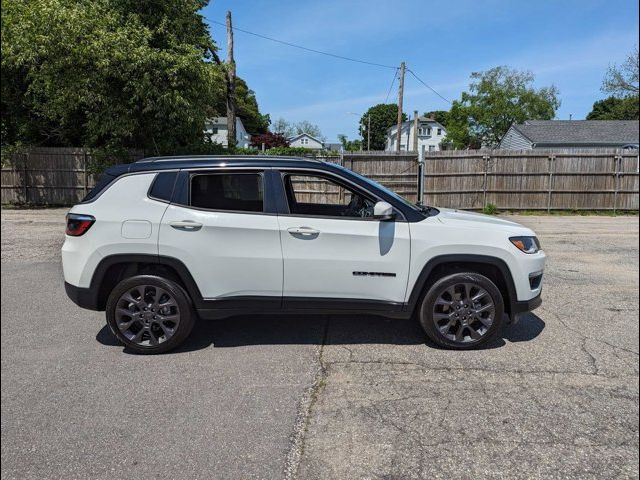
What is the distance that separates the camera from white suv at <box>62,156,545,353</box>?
4070 mm

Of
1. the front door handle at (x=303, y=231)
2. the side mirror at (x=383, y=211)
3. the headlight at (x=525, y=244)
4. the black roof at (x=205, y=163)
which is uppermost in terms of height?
the black roof at (x=205, y=163)

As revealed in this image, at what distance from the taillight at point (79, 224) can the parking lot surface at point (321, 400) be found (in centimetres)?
109

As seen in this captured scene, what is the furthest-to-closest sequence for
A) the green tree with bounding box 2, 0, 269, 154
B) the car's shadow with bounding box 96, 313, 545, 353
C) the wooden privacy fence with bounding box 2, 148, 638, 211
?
the wooden privacy fence with bounding box 2, 148, 638, 211 → the green tree with bounding box 2, 0, 269, 154 → the car's shadow with bounding box 96, 313, 545, 353

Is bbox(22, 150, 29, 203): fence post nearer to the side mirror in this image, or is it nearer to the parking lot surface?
the parking lot surface

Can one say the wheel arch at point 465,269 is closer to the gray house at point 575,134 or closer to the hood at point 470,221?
the hood at point 470,221

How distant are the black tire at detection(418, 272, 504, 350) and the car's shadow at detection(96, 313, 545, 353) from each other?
21 cm

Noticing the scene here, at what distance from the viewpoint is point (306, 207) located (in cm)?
513

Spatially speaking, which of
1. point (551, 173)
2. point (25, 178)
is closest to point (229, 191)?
point (551, 173)

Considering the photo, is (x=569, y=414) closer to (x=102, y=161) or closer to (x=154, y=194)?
(x=154, y=194)

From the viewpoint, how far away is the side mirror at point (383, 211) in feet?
13.1

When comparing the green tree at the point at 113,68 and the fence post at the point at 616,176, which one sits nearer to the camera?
the green tree at the point at 113,68

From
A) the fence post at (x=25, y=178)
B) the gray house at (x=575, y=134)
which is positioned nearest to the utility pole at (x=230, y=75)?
the fence post at (x=25, y=178)

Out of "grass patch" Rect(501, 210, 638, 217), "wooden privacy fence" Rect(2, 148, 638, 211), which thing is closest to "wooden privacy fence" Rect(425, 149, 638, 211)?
"wooden privacy fence" Rect(2, 148, 638, 211)

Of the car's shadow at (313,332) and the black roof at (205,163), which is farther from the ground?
the black roof at (205,163)
